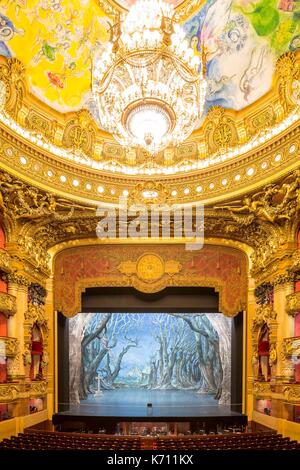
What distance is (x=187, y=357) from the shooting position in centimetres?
2203

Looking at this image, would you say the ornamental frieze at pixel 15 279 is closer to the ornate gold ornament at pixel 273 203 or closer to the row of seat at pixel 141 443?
the row of seat at pixel 141 443

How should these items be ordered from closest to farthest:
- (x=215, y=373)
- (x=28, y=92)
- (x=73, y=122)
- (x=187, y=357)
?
(x=28, y=92) < (x=73, y=122) < (x=215, y=373) < (x=187, y=357)

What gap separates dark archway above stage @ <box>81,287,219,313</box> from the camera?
15789 mm

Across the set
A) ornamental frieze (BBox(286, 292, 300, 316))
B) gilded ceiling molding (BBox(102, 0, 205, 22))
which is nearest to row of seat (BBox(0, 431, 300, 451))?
ornamental frieze (BBox(286, 292, 300, 316))

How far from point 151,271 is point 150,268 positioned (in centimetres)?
11

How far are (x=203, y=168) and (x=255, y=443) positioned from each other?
24.8 feet

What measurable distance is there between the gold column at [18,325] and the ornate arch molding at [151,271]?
2.08 metres

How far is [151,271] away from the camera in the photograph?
49.9 ft

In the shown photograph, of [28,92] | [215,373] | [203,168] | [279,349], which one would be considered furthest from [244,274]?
[28,92]

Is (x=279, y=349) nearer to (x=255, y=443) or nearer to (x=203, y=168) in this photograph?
(x=255, y=443)

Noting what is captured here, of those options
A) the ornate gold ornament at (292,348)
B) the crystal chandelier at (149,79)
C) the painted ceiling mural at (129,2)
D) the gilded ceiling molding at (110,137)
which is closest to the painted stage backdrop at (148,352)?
the ornate gold ornament at (292,348)

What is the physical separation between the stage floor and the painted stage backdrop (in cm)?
67

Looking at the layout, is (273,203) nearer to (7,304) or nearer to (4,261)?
(4,261)

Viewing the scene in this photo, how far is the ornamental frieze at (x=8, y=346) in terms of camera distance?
11.5 meters
